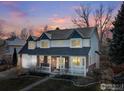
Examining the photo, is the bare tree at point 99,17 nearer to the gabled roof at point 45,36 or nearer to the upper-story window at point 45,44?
the gabled roof at point 45,36

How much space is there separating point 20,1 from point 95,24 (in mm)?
2415

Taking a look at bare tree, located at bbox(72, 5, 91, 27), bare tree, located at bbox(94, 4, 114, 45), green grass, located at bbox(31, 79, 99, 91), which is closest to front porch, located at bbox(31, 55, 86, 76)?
green grass, located at bbox(31, 79, 99, 91)

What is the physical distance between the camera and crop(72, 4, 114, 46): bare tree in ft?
21.5

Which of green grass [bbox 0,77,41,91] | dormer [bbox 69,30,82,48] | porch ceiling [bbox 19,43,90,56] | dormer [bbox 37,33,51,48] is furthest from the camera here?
dormer [bbox 37,33,51,48]

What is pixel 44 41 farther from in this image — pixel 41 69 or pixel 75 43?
pixel 75 43

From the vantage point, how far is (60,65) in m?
7.46

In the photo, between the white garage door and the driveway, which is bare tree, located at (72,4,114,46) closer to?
the white garage door

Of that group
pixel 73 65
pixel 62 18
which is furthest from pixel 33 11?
pixel 73 65

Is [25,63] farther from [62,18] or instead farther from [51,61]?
[62,18]

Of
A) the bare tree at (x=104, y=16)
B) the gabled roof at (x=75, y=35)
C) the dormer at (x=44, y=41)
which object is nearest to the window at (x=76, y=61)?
the gabled roof at (x=75, y=35)

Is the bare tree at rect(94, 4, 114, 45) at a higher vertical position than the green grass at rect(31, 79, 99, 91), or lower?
higher

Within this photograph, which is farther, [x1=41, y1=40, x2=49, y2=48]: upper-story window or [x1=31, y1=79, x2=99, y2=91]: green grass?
[x1=41, y1=40, x2=49, y2=48]: upper-story window

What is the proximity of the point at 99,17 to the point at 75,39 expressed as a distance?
136 centimetres

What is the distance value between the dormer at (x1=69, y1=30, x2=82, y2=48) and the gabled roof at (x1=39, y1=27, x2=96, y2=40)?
110 millimetres
